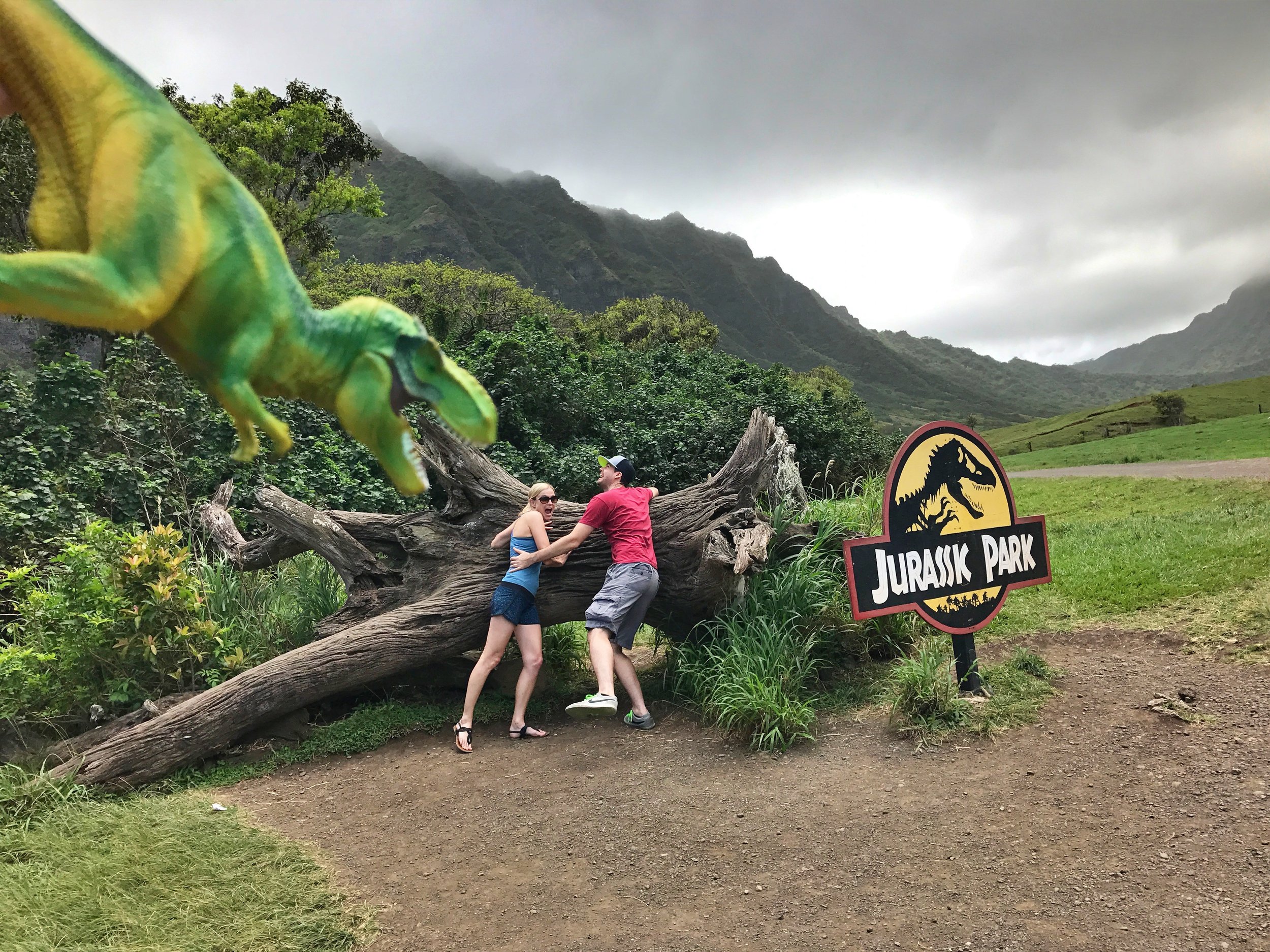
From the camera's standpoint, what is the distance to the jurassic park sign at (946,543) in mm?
5031

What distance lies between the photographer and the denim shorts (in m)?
5.25

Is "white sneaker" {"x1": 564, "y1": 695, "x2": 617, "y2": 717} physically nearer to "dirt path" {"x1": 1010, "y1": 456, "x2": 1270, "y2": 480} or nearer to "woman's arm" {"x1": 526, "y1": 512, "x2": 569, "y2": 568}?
"woman's arm" {"x1": 526, "y1": 512, "x2": 569, "y2": 568}

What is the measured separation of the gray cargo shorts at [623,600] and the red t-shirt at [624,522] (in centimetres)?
7

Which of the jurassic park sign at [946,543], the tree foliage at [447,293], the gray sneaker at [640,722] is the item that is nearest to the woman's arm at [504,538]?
the gray sneaker at [640,722]

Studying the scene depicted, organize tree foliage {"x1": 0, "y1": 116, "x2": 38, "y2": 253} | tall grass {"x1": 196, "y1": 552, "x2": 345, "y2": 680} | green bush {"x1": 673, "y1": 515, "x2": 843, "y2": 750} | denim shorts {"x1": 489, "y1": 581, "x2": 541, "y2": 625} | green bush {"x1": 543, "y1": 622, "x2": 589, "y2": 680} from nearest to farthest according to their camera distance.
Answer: tree foliage {"x1": 0, "y1": 116, "x2": 38, "y2": 253}, green bush {"x1": 673, "y1": 515, "x2": 843, "y2": 750}, denim shorts {"x1": 489, "y1": 581, "x2": 541, "y2": 625}, tall grass {"x1": 196, "y1": 552, "x2": 345, "y2": 680}, green bush {"x1": 543, "y1": 622, "x2": 589, "y2": 680}

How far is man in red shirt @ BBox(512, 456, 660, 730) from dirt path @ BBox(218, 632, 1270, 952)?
481 mm

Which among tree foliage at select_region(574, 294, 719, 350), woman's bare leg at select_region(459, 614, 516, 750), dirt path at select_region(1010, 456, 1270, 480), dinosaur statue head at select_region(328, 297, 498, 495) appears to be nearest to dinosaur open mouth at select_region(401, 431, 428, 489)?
dinosaur statue head at select_region(328, 297, 498, 495)

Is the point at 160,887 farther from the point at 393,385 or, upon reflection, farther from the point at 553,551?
the point at 393,385

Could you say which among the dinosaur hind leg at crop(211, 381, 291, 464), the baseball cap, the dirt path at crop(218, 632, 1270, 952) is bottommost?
the dirt path at crop(218, 632, 1270, 952)

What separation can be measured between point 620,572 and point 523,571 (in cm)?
70

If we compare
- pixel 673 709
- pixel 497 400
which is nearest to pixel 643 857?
pixel 673 709

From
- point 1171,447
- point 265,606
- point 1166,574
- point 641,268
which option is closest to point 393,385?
point 265,606

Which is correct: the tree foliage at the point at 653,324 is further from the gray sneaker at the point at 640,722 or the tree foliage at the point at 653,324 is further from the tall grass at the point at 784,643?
the gray sneaker at the point at 640,722

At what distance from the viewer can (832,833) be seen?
12.4 feet
